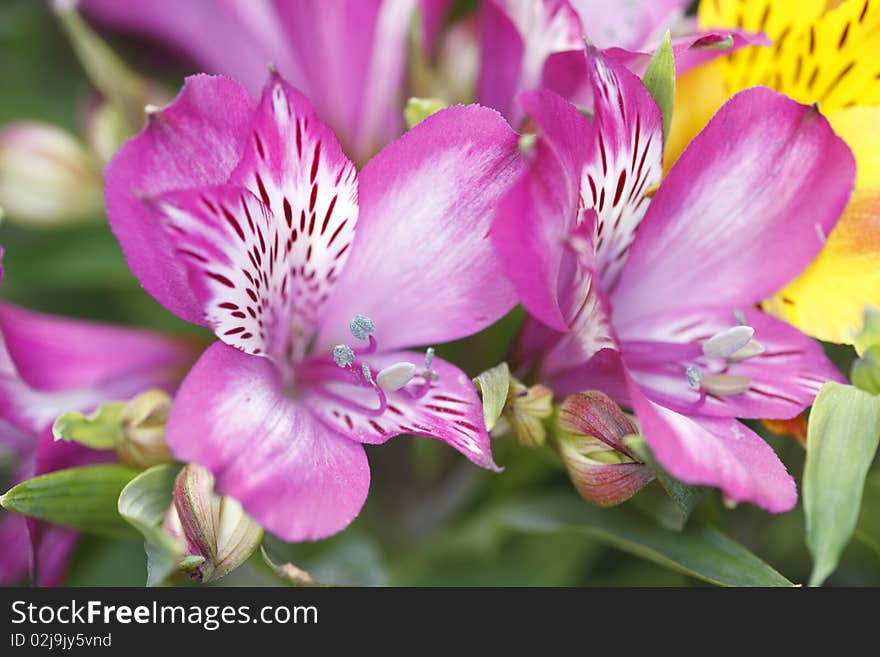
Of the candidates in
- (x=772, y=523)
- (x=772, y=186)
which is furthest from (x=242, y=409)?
(x=772, y=523)

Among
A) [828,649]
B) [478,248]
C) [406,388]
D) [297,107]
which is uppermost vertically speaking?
[297,107]

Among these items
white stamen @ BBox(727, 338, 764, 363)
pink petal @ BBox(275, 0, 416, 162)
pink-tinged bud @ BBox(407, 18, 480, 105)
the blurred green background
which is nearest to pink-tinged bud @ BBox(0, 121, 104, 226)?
the blurred green background

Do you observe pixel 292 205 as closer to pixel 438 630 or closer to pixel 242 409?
pixel 242 409

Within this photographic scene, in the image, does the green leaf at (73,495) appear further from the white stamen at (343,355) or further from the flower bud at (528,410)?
the flower bud at (528,410)

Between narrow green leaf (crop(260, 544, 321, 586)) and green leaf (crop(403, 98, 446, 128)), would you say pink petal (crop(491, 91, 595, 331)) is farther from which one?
narrow green leaf (crop(260, 544, 321, 586))

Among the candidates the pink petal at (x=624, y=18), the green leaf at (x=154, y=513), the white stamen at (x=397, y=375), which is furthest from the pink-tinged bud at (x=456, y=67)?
the green leaf at (x=154, y=513)

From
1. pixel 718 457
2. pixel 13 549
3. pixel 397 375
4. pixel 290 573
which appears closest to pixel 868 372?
pixel 718 457
